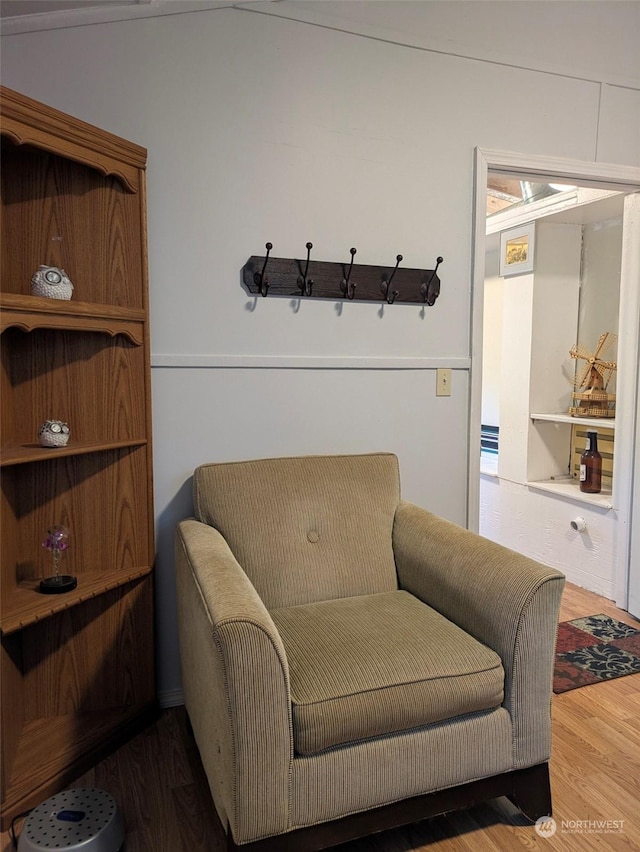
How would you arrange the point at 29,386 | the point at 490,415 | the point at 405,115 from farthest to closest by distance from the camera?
the point at 490,415, the point at 405,115, the point at 29,386

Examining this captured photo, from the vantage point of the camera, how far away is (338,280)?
7.16ft

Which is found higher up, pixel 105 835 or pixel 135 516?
pixel 135 516

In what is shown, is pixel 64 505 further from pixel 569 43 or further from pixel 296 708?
pixel 569 43

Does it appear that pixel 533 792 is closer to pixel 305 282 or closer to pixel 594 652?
pixel 594 652

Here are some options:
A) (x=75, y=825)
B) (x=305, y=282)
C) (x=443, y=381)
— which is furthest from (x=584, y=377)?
(x=75, y=825)

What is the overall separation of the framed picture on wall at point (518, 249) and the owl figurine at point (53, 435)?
108 inches

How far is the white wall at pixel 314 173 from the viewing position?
1947 mm

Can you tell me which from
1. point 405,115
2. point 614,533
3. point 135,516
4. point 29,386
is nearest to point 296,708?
point 135,516

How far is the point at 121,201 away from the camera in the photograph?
6.06 feet

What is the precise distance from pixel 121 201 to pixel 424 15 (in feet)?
4.41

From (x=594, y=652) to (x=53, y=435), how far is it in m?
2.22

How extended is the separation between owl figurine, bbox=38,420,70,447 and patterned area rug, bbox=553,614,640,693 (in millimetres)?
1895

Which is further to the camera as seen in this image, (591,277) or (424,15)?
(591,277)

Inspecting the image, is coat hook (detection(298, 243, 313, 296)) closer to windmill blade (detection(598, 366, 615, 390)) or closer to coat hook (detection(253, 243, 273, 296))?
coat hook (detection(253, 243, 273, 296))
